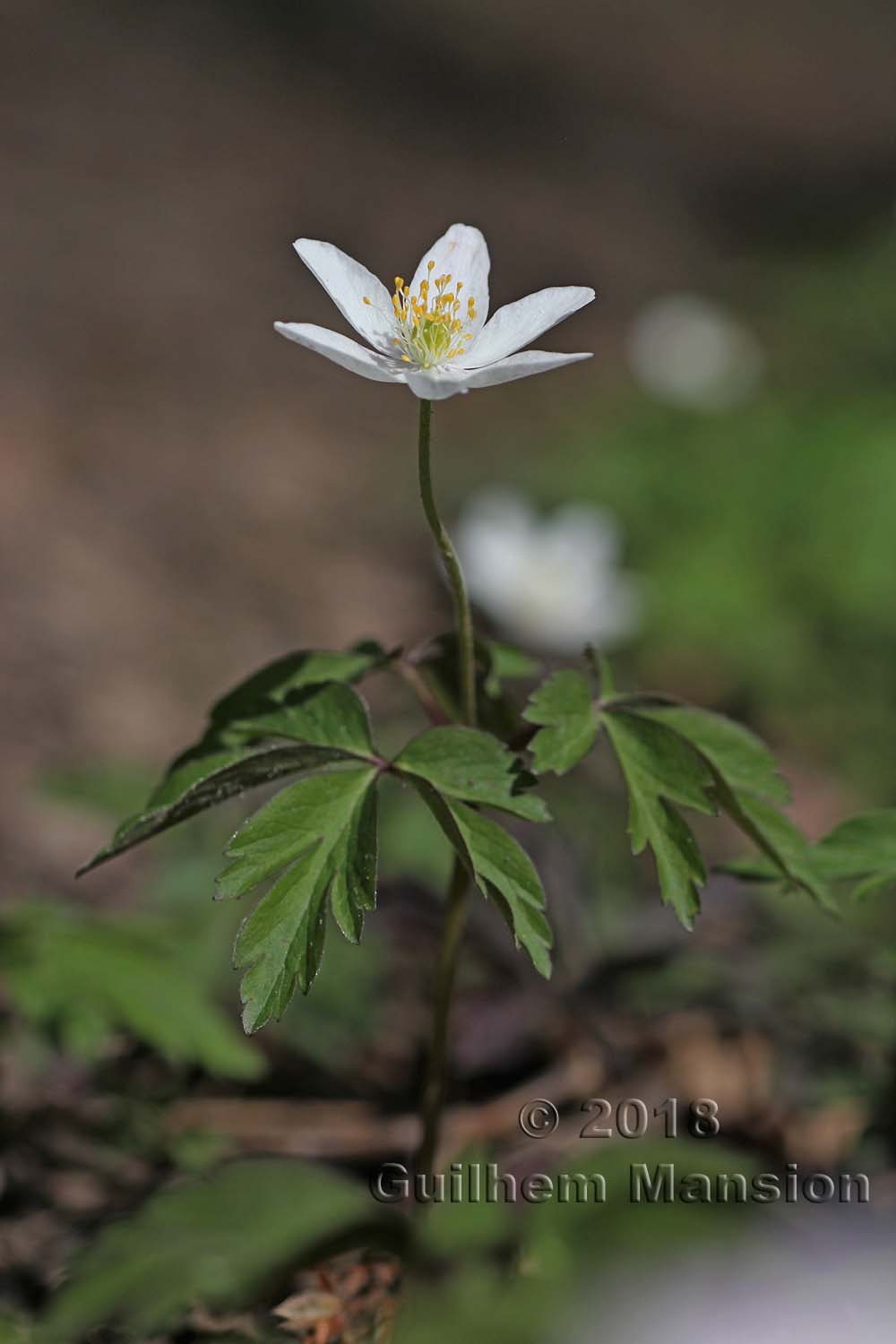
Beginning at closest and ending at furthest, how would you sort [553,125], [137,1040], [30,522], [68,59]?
1. [137,1040]
2. [30,522]
3. [68,59]
4. [553,125]

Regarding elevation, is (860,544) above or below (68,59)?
below

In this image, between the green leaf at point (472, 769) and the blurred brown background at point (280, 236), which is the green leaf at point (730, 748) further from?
the blurred brown background at point (280, 236)

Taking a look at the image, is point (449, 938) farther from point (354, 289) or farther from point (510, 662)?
point (354, 289)

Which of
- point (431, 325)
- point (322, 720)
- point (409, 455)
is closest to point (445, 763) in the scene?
point (322, 720)

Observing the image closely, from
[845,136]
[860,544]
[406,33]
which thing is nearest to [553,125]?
[406,33]

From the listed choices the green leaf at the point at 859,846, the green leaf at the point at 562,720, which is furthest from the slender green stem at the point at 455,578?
the green leaf at the point at 859,846

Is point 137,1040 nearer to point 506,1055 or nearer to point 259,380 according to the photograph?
point 506,1055
